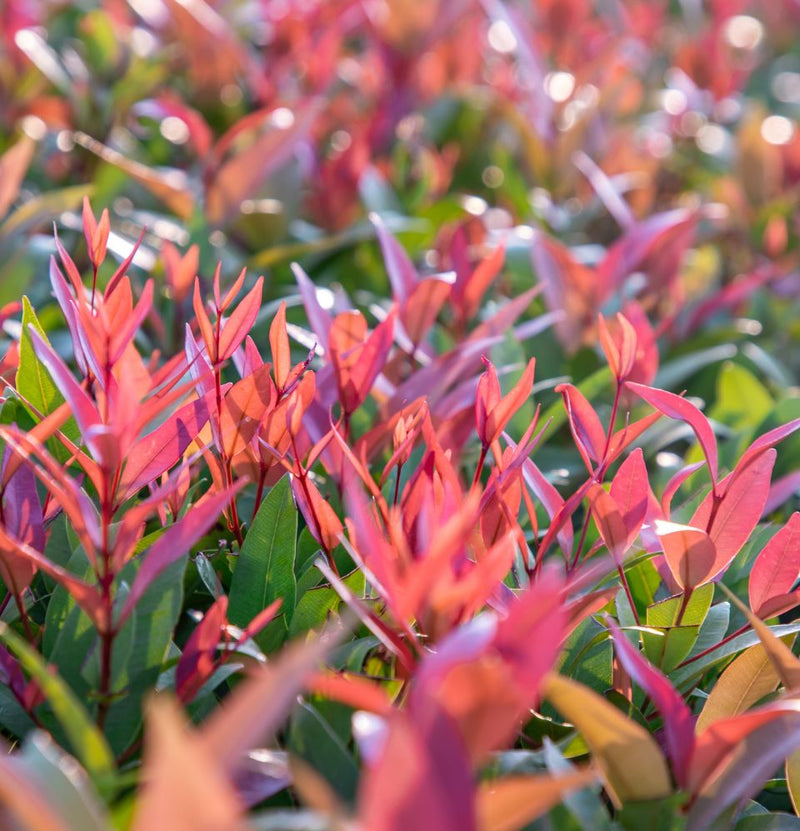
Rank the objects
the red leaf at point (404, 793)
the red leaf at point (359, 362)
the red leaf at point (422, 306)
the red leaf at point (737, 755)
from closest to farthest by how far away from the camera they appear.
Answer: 1. the red leaf at point (404, 793)
2. the red leaf at point (737, 755)
3. the red leaf at point (359, 362)
4. the red leaf at point (422, 306)

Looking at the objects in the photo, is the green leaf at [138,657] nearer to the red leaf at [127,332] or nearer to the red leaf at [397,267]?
the red leaf at [127,332]

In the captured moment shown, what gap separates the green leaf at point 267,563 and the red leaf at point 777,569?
45 centimetres

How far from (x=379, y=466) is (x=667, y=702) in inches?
22.1

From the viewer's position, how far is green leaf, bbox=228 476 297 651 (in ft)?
3.43

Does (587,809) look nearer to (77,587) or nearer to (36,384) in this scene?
(77,587)

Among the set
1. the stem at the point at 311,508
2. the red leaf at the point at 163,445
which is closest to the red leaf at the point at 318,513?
the stem at the point at 311,508

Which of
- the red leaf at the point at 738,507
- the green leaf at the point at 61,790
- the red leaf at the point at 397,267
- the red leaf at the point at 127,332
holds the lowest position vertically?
the red leaf at the point at 738,507

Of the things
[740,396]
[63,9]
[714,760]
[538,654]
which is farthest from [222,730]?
[63,9]

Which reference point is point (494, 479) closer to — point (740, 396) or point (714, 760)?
point (714, 760)

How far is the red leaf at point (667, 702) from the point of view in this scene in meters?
0.83

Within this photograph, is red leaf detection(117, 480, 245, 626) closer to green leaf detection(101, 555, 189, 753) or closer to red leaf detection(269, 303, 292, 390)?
green leaf detection(101, 555, 189, 753)

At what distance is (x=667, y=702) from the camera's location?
85 cm

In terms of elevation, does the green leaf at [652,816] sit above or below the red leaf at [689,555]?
below

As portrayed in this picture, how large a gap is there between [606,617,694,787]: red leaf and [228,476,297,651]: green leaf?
1.10 ft
